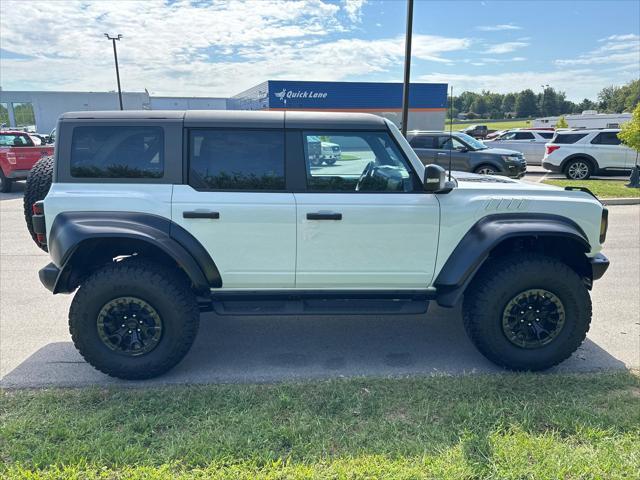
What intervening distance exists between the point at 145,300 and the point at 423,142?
1050 centimetres

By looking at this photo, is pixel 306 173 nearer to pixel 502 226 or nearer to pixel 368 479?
pixel 502 226

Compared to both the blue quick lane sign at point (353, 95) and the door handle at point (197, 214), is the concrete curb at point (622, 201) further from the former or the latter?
the blue quick lane sign at point (353, 95)

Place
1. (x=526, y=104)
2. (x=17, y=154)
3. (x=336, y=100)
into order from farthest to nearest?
(x=526, y=104)
(x=336, y=100)
(x=17, y=154)

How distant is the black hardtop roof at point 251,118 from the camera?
321 cm

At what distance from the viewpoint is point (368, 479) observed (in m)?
2.23

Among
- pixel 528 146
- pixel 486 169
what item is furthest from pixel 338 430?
pixel 528 146

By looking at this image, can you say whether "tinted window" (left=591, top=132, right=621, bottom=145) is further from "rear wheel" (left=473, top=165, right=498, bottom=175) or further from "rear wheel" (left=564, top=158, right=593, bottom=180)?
"rear wheel" (left=473, top=165, right=498, bottom=175)

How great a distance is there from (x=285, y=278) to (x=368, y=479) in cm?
150

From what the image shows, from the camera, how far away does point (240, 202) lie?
10.3 ft

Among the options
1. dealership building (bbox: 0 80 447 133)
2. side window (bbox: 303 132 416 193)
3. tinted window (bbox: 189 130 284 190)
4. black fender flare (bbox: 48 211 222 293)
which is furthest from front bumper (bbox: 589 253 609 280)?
dealership building (bbox: 0 80 447 133)

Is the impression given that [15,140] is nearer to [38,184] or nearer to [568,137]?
[38,184]

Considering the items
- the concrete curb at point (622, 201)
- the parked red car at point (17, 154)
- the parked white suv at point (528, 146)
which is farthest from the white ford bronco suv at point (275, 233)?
the parked white suv at point (528, 146)

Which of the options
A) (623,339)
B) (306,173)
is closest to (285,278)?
(306,173)

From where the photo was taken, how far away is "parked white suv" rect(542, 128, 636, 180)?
14.2m
